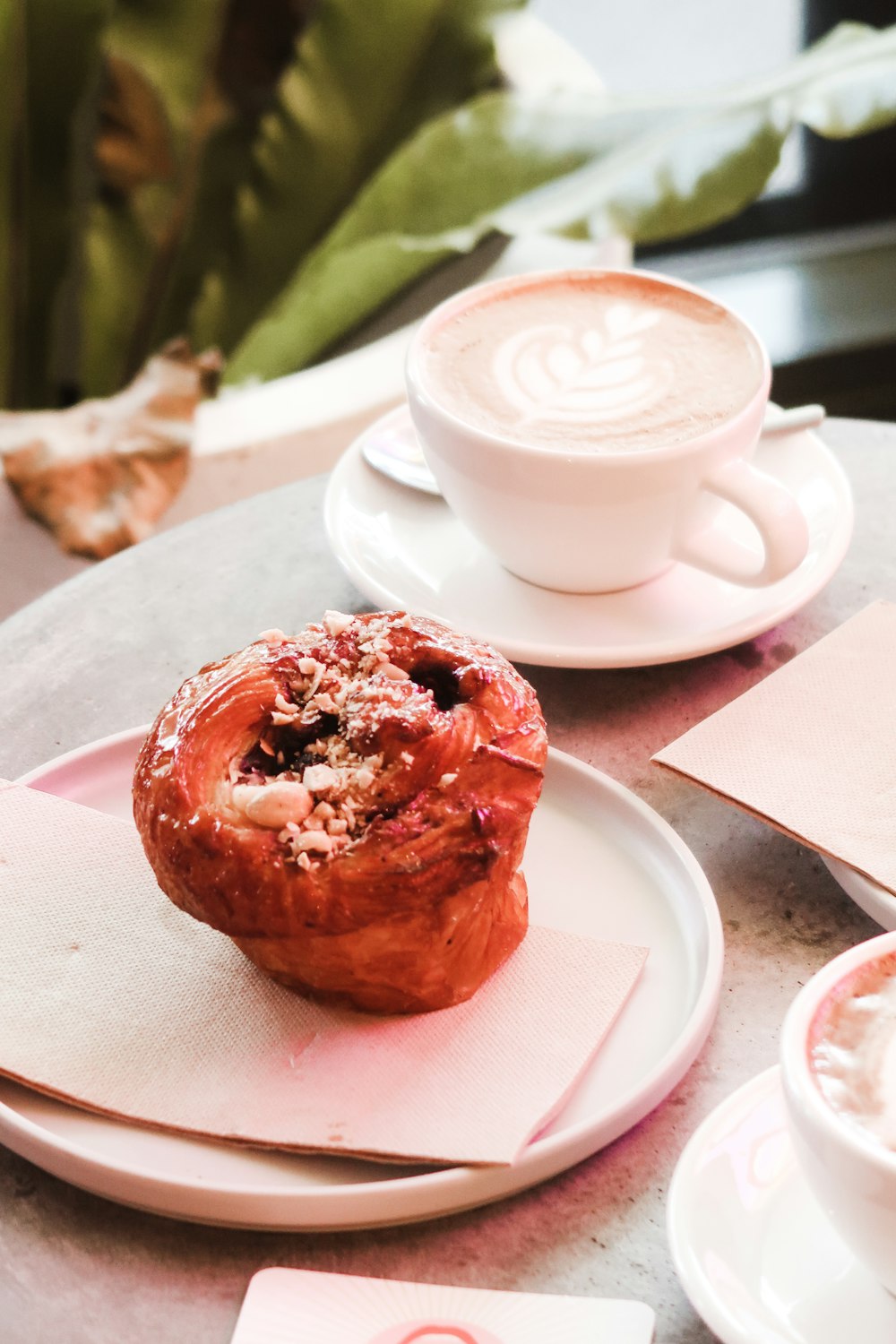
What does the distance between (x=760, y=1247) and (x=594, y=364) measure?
70cm

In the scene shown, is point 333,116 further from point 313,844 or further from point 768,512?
point 313,844

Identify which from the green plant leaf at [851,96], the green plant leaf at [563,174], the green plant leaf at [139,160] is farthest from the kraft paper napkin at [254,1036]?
the green plant leaf at [139,160]

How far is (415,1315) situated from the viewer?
564 mm

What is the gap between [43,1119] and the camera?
25.5 inches

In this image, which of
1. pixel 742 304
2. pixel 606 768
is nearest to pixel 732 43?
pixel 742 304

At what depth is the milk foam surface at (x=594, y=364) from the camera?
1005 millimetres

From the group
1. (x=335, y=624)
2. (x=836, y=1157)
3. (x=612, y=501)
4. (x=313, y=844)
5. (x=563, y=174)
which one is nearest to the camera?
(x=836, y=1157)

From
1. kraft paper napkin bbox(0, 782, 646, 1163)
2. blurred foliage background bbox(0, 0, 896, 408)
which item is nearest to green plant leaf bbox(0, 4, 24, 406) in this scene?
blurred foliage background bbox(0, 0, 896, 408)

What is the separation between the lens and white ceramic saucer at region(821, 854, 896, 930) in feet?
2.36

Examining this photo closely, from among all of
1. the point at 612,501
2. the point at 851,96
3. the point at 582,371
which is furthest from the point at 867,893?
the point at 851,96

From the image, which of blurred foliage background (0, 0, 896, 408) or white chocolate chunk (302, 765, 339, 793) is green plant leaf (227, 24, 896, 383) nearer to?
blurred foliage background (0, 0, 896, 408)

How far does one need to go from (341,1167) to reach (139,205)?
183cm

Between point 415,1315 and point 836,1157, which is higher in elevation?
point 836,1157

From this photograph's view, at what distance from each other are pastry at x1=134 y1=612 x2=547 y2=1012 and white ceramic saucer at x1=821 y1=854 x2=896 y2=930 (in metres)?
0.17
